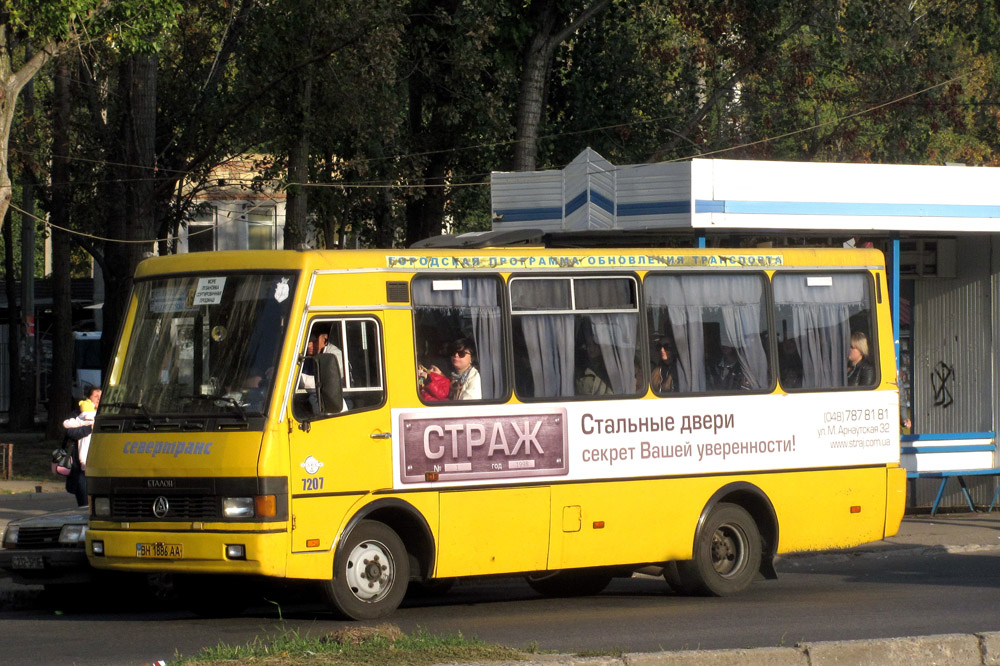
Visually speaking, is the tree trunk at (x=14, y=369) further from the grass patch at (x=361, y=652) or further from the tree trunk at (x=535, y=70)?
the grass patch at (x=361, y=652)

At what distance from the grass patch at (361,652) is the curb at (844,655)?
0.41 m

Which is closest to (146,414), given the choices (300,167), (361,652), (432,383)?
(432,383)

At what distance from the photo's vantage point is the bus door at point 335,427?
9438 millimetres

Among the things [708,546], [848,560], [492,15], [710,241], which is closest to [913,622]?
[708,546]

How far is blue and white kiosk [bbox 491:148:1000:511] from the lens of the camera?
1455 centimetres

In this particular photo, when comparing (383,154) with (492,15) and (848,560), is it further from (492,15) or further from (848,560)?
(848,560)

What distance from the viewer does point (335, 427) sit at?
9.64m

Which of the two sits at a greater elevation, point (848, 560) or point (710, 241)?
point (710, 241)

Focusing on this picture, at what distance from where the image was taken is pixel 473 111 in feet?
86.5

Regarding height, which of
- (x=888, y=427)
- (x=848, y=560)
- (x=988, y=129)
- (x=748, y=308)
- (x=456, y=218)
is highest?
(x=988, y=129)

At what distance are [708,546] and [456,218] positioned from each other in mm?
21464

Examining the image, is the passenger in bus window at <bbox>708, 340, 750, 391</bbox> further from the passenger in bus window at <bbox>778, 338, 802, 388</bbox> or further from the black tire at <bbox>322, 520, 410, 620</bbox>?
the black tire at <bbox>322, 520, 410, 620</bbox>

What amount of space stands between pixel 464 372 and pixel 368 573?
5.28ft

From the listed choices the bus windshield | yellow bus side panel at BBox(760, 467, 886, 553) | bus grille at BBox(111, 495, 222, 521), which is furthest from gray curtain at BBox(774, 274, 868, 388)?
bus grille at BBox(111, 495, 222, 521)
